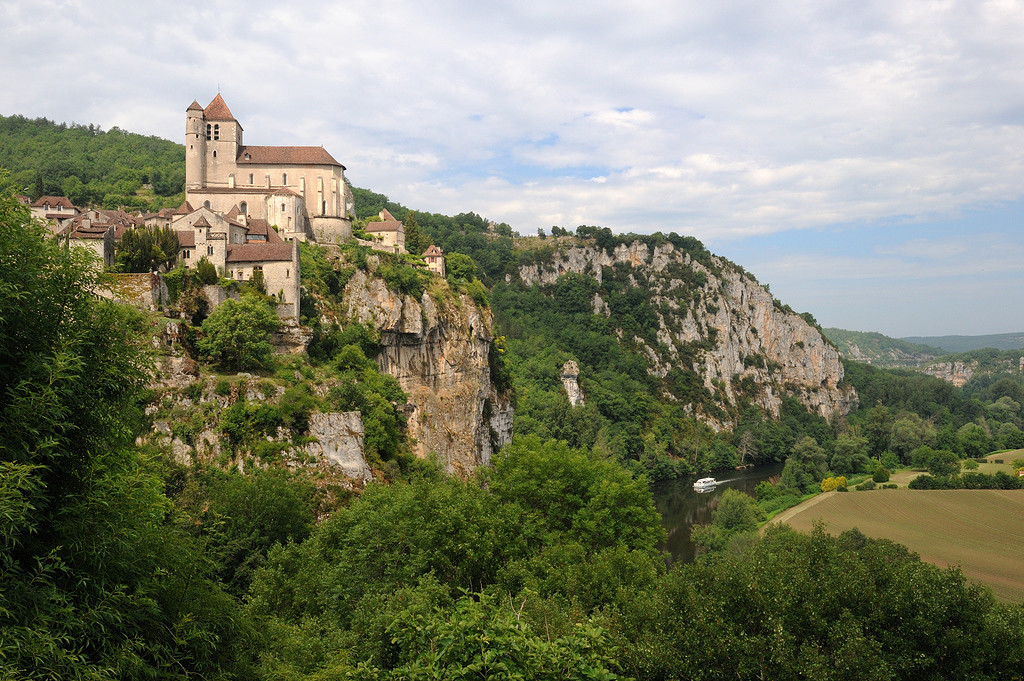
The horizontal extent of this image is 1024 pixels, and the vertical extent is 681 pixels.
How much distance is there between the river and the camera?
58222 mm

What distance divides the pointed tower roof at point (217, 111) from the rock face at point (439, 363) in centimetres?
1930

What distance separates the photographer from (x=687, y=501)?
7869 centimetres

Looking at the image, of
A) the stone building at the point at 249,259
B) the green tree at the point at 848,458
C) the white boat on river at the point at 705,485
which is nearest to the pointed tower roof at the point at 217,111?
the stone building at the point at 249,259

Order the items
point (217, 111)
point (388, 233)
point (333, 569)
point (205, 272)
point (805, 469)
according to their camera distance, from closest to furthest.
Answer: point (333, 569) → point (205, 272) → point (217, 111) → point (388, 233) → point (805, 469)

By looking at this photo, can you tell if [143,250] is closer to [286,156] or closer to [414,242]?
[286,156]

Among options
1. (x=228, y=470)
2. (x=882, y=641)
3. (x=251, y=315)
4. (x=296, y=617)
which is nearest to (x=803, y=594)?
(x=882, y=641)

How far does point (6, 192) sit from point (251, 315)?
23.6 metres

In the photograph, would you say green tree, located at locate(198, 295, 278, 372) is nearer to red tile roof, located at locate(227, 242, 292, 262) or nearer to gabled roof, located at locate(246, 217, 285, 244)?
red tile roof, located at locate(227, 242, 292, 262)

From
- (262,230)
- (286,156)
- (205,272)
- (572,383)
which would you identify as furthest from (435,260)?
(572,383)

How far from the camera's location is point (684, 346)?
143 m

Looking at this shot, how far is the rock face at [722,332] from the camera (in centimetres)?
14100

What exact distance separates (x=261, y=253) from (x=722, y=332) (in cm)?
12623

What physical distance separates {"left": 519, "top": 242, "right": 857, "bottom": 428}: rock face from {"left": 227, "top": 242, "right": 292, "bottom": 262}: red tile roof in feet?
334

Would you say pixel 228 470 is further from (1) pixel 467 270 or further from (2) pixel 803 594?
(1) pixel 467 270
